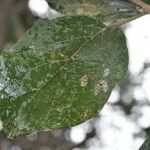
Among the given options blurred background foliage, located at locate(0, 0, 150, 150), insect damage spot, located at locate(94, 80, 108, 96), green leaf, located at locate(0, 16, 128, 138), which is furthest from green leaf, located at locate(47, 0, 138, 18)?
blurred background foliage, located at locate(0, 0, 150, 150)

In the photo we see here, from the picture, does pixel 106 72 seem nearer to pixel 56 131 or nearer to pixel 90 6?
pixel 90 6

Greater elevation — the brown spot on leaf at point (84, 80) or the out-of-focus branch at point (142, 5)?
the out-of-focus branch at point (142, 5)

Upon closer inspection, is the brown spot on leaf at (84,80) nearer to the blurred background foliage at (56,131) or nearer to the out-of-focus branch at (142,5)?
the out-of-focus branch at (142,5)

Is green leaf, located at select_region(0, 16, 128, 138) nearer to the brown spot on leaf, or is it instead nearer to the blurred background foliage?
the brown spot on leaf

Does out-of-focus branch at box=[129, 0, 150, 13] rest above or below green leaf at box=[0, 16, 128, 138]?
above

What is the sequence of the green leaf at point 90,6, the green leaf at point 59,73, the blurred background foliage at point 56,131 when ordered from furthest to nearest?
the blurred background foliage at point 56,131 < the green leaf at point 90,6 < the green leaf at point 59,73

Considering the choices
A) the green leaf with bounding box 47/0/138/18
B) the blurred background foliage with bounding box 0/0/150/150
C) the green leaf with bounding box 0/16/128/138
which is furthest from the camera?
the blurred background foliage with bounding box 0/0/150/150

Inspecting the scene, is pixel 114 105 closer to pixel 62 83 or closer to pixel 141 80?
pixel 141 80

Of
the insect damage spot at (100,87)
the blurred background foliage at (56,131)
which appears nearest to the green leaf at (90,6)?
the insect damage spot at (100,87)
